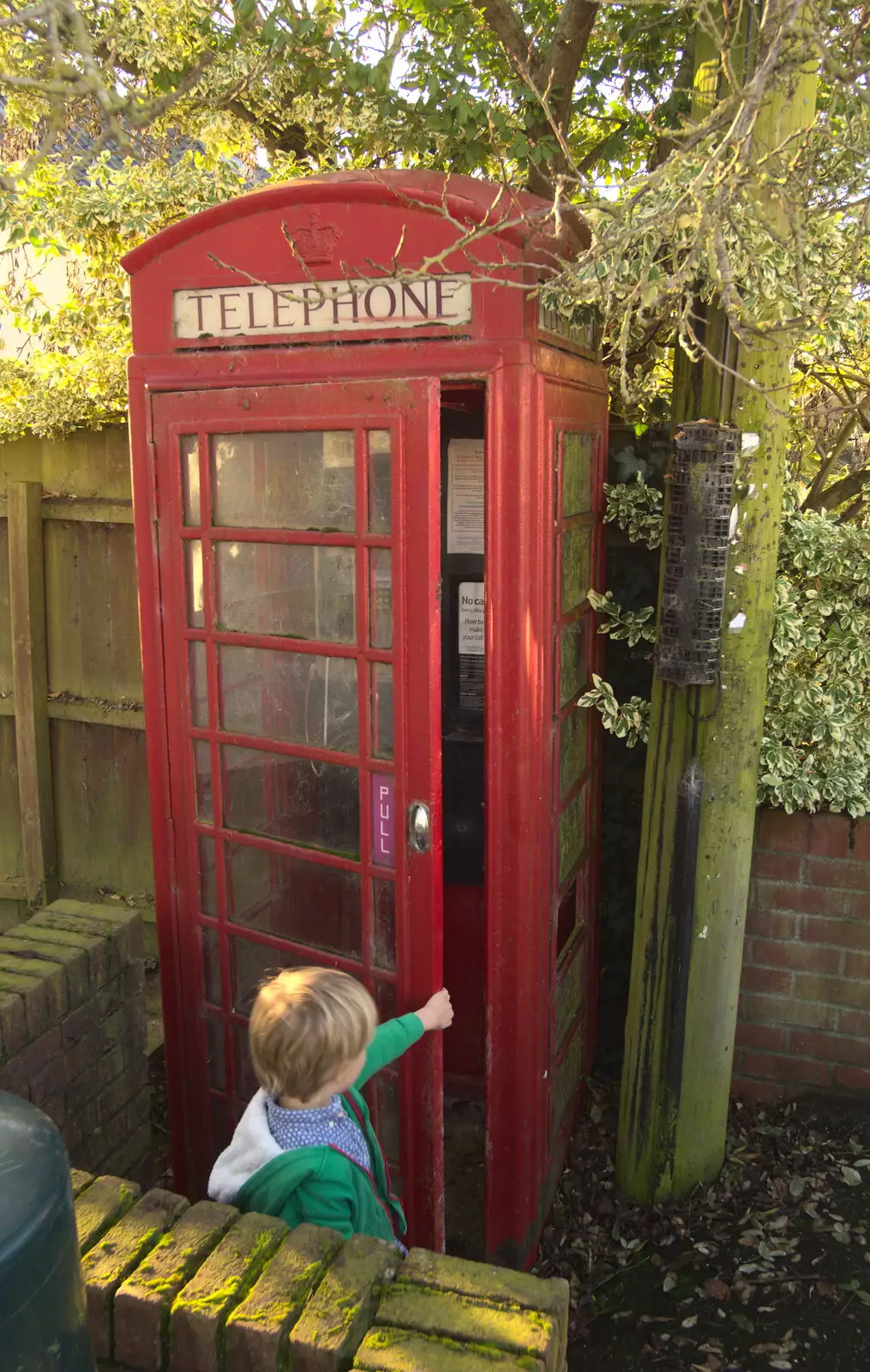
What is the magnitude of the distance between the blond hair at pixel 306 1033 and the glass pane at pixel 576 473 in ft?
4.74

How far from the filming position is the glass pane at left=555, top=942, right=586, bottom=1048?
10.7 ft

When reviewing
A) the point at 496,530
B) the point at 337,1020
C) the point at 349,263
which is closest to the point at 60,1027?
the point at 337,1020

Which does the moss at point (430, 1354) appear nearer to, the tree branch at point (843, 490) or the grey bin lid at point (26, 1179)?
the grey bin lid at point (26, 1179)

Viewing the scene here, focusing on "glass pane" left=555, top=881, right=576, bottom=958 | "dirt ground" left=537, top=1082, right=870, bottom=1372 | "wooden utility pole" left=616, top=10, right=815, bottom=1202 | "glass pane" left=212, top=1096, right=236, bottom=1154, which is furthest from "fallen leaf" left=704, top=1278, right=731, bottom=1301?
"glass pane" left=212, top=1096, right=236, bottom=1154

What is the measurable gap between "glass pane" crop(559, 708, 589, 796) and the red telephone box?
22mm

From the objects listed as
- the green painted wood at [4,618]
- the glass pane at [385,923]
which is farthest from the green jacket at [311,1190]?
the green painted wood at [4,618]

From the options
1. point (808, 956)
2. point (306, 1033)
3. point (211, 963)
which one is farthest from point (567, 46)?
point (306, 1033)

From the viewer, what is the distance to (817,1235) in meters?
3.07

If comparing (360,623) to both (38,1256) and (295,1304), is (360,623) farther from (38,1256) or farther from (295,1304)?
(38,1256)

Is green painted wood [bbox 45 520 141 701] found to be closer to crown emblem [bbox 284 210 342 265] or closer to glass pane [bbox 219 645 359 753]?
glass pane [bbox 219 645 359 753]

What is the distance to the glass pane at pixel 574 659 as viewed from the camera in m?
3.07

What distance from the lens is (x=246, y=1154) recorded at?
2.09 m

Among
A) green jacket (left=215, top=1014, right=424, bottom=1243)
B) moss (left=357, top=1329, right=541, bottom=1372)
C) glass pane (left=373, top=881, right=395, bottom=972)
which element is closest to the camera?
moss (left=357, top=1329, right=541, bottom=1372)

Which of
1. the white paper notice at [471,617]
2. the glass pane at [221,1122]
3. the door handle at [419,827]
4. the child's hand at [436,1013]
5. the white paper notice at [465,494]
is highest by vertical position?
the white paper notice at [465,494]
